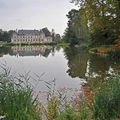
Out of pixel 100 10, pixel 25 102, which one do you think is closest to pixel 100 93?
pixel 25 102

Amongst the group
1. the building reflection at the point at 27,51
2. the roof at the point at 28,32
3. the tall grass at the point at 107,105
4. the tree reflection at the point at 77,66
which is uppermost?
the tall grass at the point at 107,105

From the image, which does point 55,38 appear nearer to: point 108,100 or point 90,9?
point 90,9

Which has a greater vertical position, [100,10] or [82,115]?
[100,10]

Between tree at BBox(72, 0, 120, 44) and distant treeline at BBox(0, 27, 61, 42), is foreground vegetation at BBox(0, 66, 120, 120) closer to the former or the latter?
tree at BBox(72, 0, 120, 44)

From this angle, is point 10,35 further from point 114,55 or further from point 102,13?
point 114,55

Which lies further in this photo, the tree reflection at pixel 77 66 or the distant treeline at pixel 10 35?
the distant treeline at pixel 10 35

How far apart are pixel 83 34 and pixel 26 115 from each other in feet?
303

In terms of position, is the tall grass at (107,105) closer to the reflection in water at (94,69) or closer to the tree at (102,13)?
the reflection in water at (94,69)

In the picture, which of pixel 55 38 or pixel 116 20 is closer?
pixel 116 20

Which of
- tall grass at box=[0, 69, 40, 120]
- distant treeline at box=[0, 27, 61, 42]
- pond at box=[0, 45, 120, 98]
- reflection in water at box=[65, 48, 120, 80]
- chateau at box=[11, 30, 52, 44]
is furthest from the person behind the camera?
chateau at box=[11, 30, 52, 44]

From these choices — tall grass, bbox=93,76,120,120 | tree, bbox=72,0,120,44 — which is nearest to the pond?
tall grass, bbox=93,76,120,120

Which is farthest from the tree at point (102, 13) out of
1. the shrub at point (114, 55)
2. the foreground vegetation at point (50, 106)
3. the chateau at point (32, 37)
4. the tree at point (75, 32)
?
the chateau at point (32, 37)

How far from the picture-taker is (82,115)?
291 inches

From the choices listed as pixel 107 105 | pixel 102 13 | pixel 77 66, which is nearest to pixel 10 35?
pixel 102 13
